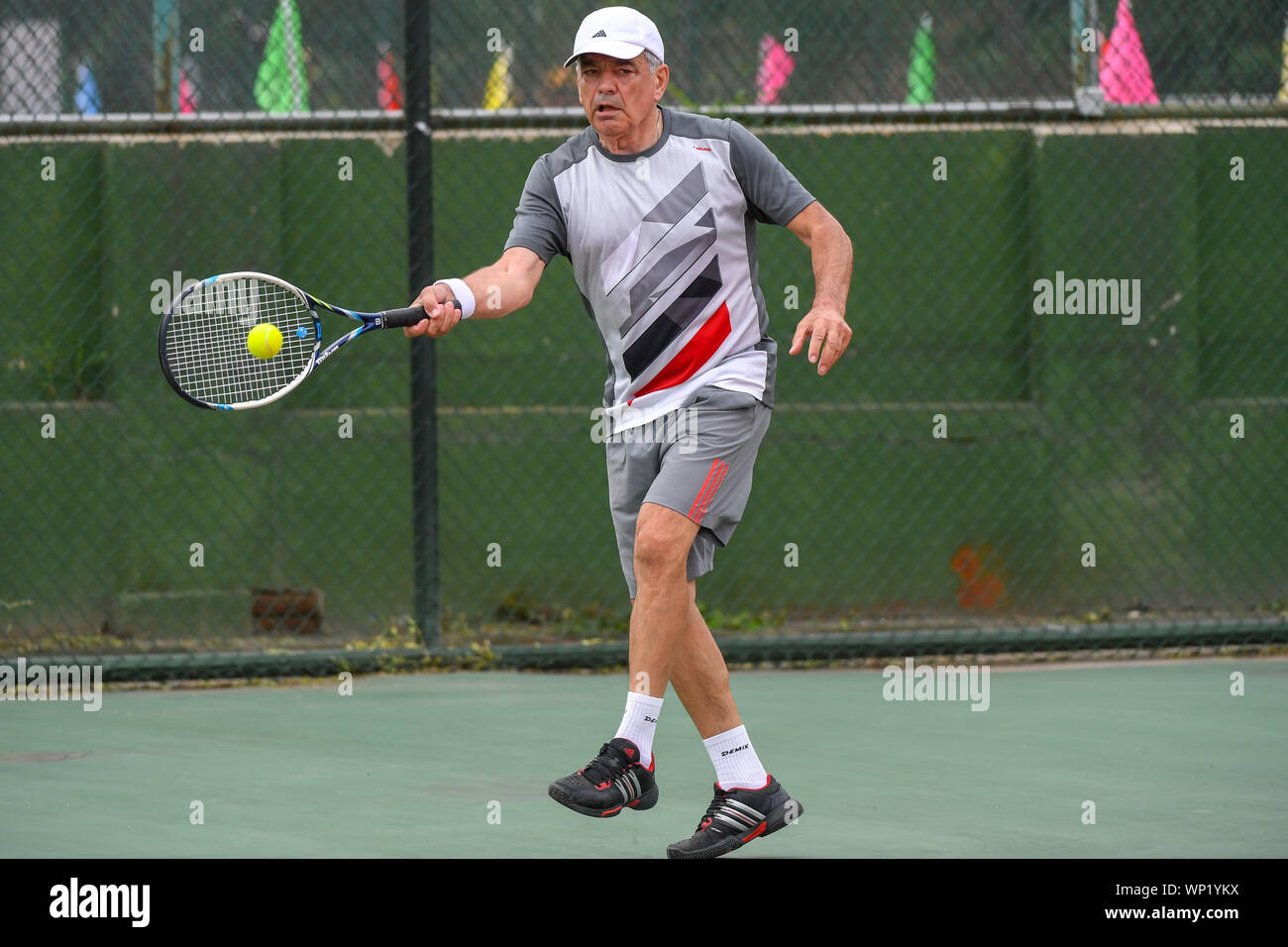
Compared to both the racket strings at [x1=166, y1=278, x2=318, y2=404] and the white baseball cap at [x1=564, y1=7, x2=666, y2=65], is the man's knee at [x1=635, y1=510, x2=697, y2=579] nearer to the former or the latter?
the white baseball cap at [x1=564, y1=7, x2=666, y2=65]

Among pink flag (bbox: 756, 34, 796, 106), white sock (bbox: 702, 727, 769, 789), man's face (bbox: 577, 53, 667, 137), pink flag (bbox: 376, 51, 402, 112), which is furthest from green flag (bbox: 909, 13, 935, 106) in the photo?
white sock (bbox: 702, 727, 769, 789)

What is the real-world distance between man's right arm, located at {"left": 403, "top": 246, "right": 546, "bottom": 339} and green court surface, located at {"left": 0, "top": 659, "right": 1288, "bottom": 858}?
1.29m

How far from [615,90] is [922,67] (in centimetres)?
369

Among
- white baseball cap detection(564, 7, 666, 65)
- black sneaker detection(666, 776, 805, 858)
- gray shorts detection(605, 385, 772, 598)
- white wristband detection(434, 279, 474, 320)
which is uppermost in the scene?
white baseball cap detection(564, 7, 666, 65)

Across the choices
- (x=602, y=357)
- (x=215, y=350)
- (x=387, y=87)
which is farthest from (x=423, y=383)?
(x=215, y=350)

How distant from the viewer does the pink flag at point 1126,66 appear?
750cm

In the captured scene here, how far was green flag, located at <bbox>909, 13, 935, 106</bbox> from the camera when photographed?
742cm

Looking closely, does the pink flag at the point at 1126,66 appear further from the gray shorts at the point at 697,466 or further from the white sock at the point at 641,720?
the white sock at the point at 641,720

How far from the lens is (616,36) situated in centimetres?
407

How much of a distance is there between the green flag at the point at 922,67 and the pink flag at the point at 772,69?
55cm

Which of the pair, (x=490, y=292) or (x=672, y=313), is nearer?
(x=490, y=292)

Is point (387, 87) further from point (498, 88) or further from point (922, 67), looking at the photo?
point (922, 67)
